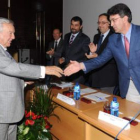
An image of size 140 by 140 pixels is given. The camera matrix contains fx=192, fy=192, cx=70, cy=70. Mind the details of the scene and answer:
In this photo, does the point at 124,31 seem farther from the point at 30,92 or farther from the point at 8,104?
the point at 30,92

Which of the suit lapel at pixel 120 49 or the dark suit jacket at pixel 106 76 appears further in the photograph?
the dark suit jacket at pixel 106 76

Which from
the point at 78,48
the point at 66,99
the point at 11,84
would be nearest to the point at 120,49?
the point at 66,99

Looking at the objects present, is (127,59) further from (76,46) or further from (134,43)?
(76,46)

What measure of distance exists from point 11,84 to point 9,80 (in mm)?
41

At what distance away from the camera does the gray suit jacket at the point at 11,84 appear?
1672 mm

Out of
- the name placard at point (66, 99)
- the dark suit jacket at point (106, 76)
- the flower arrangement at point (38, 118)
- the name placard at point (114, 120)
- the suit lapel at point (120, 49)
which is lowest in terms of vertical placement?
the flower arrangement at point (38, 118)

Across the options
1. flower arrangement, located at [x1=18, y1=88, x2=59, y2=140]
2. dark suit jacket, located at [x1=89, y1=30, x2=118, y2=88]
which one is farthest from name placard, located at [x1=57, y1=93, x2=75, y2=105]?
dark suit jacket, located at [x1=89, y1=30, x2=118, y2=88]

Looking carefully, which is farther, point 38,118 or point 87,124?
point 38,118

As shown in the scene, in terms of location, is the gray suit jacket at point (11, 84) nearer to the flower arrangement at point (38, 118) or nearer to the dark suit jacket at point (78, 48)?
the flower arrangement at point (38, 118)

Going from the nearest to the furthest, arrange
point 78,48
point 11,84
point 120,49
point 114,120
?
point 114,120, point 11,84, point 120,49, point 78,48

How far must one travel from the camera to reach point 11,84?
1.74m

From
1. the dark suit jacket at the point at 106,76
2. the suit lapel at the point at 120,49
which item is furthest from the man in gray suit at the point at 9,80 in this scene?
the dark suit jacket at the point at 106,76

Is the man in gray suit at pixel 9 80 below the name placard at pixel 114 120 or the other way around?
the other way around

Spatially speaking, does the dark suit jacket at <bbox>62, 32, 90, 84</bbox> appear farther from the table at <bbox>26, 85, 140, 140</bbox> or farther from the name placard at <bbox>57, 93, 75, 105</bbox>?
the name placard at <bbox>57, 93, 75, 105</bbox>
